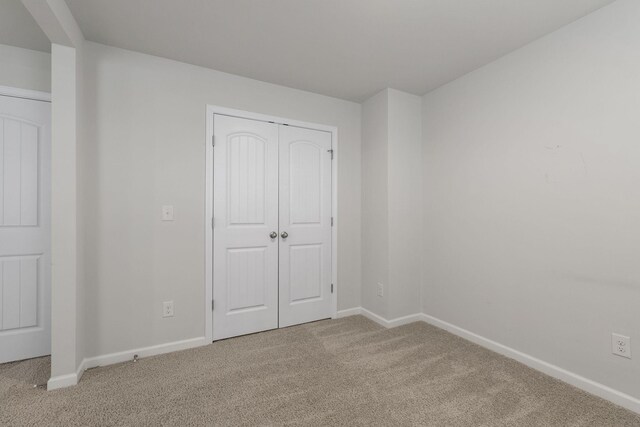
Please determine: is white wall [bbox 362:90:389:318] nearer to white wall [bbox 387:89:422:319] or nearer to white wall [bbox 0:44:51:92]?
white wall [bbox 387:89:422:319]

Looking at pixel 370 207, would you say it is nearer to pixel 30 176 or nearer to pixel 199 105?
pixel 199 105

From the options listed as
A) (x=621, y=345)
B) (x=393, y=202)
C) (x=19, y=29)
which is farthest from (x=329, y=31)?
(x=621, y=345)

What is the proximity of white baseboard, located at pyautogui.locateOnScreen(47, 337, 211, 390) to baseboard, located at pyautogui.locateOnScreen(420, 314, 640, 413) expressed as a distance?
229 cm

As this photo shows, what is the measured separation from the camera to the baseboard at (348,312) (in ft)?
9.94

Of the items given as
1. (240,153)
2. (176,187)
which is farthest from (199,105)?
(176,187)

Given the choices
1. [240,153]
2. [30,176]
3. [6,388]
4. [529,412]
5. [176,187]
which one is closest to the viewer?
[529,412]

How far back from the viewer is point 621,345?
1650mm

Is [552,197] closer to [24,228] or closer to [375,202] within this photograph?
Result: [375,202]

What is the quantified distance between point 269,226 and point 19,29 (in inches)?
85.3

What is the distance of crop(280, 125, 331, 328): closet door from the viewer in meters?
2.78

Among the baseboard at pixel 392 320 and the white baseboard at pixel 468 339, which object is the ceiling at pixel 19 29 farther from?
the baseboard at pixel 392 320

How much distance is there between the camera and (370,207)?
9.90 feet

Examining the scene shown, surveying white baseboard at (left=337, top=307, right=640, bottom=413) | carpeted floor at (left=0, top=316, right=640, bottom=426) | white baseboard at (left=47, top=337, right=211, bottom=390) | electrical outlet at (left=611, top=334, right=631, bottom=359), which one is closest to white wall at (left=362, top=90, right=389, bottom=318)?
white baseboard at (left=337, top=307, right=640, bottom=413)

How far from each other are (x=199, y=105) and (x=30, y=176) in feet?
4.43
